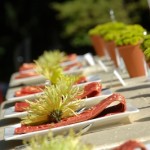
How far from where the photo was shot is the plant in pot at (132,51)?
4.60 metres


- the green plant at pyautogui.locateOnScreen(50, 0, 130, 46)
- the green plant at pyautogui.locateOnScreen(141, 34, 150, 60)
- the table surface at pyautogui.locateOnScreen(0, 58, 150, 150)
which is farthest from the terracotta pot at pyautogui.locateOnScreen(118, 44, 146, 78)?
the green plant at pyautogui.locateOnScreen(50, 0, 130, 46)

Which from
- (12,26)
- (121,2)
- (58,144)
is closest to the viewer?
(58,144)

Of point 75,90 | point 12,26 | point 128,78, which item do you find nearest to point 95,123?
point 75,90

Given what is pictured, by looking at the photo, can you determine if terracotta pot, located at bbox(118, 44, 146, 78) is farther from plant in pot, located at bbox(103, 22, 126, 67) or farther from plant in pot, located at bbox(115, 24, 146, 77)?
plant in pot, located at bbox(103, 22, 126, 67)

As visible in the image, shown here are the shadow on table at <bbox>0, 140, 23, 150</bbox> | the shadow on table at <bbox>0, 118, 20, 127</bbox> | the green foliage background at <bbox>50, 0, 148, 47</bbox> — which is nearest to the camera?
the shadow on table at <bbox>0, 140, 23, 150</bbox>

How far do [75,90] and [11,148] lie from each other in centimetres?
42

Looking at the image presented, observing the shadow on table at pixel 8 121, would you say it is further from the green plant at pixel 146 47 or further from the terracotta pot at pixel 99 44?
the terracotta pot at pixel 99 44

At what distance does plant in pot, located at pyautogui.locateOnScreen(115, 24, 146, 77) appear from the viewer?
15.1 ft

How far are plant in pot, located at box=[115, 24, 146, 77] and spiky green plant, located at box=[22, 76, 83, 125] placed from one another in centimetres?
164

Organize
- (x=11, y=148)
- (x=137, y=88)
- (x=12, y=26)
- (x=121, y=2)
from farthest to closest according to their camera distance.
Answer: (x=12, y=26) < (x=121, y=2) < (x=137, y=88) < (x=11, y=148)

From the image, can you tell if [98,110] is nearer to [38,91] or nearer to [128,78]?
[38,91]

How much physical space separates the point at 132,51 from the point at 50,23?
12981 millimetres

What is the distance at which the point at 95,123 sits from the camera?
2.88 meters

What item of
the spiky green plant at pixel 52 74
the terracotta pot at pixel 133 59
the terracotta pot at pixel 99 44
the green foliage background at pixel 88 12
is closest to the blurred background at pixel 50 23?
the green foliage background at pixel 88 12
